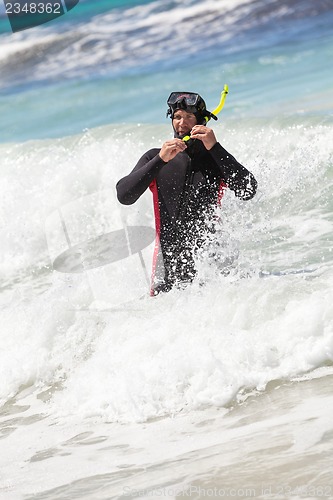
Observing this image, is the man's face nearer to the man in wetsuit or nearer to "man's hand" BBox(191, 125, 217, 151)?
the man in wetsuit

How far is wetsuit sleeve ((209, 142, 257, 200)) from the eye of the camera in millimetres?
4223

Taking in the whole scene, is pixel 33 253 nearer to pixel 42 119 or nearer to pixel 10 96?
pixel 42 119

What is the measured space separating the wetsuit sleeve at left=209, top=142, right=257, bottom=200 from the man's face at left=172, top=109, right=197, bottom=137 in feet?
0.56

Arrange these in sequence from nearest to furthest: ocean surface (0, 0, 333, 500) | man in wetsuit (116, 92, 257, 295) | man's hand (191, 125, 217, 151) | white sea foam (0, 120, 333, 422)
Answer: ocean surface (0, 0, 333, 500) < white sea foam (0, 120, 333, 422) < man's hand (191, 125, 217, 151) < man in wetsuit (116, 92, 257, 295)

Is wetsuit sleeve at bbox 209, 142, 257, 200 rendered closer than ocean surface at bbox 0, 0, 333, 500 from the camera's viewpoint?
No

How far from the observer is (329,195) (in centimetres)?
754

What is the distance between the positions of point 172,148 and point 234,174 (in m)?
0.35

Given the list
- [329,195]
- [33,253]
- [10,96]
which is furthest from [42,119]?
[329,195]

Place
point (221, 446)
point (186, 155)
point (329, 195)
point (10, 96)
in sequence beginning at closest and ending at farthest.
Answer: point (221, 446) → point (186, 155) → point (329, 195) → point (10, 96)

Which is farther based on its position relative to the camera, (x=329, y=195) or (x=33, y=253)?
(x=33, y=253)

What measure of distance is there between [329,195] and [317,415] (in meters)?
4.28

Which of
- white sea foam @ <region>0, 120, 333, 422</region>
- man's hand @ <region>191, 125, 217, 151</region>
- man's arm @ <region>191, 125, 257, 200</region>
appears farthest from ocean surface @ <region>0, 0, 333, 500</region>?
man's hand @ <region>191, 125, 217, 151</region>

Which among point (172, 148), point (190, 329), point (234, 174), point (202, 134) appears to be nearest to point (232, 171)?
point (234, 174)

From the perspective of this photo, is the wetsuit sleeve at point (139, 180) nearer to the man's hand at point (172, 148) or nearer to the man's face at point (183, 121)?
the man's hand at point (172, 148)
